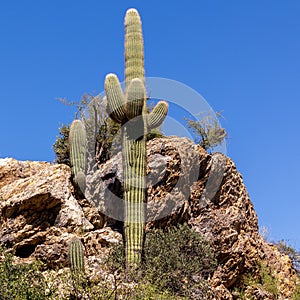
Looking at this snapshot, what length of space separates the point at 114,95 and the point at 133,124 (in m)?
0.86

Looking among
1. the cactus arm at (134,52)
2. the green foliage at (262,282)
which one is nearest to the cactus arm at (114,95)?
the cactus arm at (134,52)

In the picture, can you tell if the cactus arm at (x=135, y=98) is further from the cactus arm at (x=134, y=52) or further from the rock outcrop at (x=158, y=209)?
the rock outcrop at (x=158, y=209)

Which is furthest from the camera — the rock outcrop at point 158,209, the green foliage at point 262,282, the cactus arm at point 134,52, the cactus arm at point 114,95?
the green foliage at point 262,282

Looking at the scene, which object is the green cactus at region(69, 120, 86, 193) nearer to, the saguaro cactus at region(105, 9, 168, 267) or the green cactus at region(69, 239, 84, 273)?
the saguaro cactus at region(105, 9, 168, 267)

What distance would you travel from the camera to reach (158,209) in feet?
52.0

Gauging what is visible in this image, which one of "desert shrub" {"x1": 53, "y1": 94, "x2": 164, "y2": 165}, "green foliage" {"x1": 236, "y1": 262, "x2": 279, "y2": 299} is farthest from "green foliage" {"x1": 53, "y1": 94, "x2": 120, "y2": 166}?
"green foliage" {"x1": 236, "y1": 262, "x2": 279, "y2": 299}

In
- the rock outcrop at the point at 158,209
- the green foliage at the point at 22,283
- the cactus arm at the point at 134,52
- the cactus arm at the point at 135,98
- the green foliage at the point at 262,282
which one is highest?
the cactus arm at the point at 134,52

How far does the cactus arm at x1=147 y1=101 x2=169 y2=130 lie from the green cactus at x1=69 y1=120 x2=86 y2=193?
1.83 metres

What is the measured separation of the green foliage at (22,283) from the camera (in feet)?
38.3

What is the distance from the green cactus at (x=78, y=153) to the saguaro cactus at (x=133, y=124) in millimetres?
1239

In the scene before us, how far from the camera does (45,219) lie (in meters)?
15.5

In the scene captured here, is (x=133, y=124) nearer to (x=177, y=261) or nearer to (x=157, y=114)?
(x=157, y=114)

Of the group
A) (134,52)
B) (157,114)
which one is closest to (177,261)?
(157,114)

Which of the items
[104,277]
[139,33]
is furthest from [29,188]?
[139,33]
